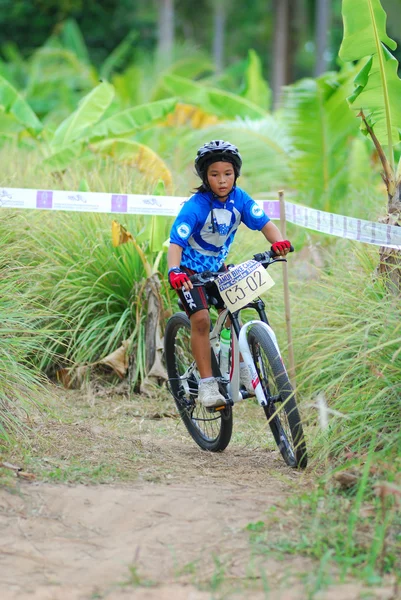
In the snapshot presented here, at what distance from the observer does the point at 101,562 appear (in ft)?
11.8

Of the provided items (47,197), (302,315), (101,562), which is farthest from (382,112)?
(101,562)

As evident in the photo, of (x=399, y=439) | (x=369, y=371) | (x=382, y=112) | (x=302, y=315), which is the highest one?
(x=382, y=112)

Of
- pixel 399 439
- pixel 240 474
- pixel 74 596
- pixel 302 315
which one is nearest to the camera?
pixel 74 596

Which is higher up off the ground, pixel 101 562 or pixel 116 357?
pixel 116 357

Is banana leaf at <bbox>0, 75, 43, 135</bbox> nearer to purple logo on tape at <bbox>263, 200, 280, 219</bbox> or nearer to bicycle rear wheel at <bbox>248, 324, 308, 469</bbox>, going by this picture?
purple logo on tape at <bbox>263, 200, 280, 219</bbox>

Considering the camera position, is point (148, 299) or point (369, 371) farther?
point (148, 299)

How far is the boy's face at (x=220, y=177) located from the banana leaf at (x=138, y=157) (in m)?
3.40

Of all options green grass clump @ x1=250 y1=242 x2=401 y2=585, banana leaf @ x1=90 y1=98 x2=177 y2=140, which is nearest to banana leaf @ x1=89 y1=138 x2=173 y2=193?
banana leaf @ x1=90 y1=98 x2=177 y2=140

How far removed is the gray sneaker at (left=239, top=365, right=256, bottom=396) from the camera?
16.4ft

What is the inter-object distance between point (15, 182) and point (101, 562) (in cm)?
559

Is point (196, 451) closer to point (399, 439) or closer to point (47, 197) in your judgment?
point (399, 439)

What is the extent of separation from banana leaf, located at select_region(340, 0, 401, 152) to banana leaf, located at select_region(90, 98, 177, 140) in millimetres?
4437

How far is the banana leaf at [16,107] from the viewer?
10.2 m

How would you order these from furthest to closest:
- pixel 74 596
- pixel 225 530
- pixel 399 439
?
pixel 399 439, pixel 225 530, pixel 74 596
